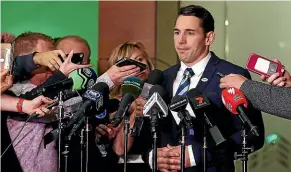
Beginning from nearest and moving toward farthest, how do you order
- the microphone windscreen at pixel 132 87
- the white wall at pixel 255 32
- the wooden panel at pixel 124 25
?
the microphone windscreen at pixel 132 87 → the white wall at pixel 255 32 → the wooden panel at pixel 124 25

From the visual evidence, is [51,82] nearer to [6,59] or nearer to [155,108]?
[6,59]

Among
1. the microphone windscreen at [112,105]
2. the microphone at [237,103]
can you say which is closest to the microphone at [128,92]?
the microphone windscreen at [112,105]

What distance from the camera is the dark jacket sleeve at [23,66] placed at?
9.20 feet

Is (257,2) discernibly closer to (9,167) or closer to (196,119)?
(196,119)

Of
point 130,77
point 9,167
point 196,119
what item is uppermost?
point 130,77

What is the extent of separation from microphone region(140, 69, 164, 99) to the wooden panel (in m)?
1.89

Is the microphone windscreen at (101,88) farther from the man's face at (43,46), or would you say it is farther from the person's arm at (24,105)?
the man's face at (43,46)

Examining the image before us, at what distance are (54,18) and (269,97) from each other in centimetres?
276

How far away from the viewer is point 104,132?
294 cm

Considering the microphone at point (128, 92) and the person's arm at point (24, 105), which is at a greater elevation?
the microphone at point (128, 92)

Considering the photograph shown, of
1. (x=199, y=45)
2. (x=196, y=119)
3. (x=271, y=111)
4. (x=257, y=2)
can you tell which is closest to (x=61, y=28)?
(x=257, y=2)

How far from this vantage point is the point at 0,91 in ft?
8.60

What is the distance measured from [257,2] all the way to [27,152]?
2.22 meters

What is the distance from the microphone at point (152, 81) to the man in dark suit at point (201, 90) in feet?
0.33
